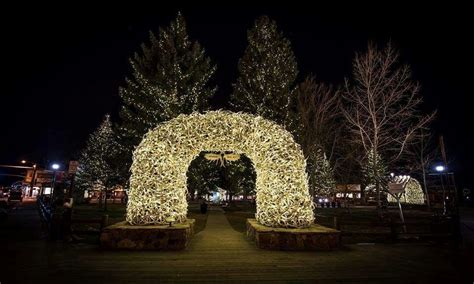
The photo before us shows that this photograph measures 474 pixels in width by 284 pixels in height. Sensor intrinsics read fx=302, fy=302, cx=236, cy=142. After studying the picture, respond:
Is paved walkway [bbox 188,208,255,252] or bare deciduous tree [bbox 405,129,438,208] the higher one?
bare deciduous tree [bbox 405,129,438,208]

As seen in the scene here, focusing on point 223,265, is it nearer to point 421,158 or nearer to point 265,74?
point 265,74

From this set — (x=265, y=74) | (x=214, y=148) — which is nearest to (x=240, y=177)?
(x=265, y=74)

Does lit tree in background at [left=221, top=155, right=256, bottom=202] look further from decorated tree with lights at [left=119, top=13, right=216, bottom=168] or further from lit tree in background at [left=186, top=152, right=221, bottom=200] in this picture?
decorated tree with lights at [left=119, top=13, right=216, bottom=168]

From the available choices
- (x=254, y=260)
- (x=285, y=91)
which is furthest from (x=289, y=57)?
(x=254, y=260)

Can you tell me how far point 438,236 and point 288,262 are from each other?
5874mm

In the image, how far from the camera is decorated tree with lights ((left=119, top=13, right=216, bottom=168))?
21.8 metres

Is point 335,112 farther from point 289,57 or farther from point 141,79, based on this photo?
point 141,79

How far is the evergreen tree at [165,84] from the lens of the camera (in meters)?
21.8

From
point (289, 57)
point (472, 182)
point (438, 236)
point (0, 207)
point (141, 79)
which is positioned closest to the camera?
point (438, 236)

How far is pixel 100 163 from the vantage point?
2761 cm

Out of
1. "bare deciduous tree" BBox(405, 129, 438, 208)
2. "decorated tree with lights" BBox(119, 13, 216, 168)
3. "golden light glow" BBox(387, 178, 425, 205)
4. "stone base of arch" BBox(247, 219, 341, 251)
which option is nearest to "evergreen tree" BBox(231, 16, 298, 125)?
"decorated tree with lights" BBox(119, 13, 216, 168)

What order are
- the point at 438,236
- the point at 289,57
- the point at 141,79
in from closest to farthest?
the point at 438,236
the point at 141,79
the point at 289,57

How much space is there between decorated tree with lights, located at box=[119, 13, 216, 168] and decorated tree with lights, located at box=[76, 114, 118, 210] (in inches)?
164

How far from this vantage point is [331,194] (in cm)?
3466
